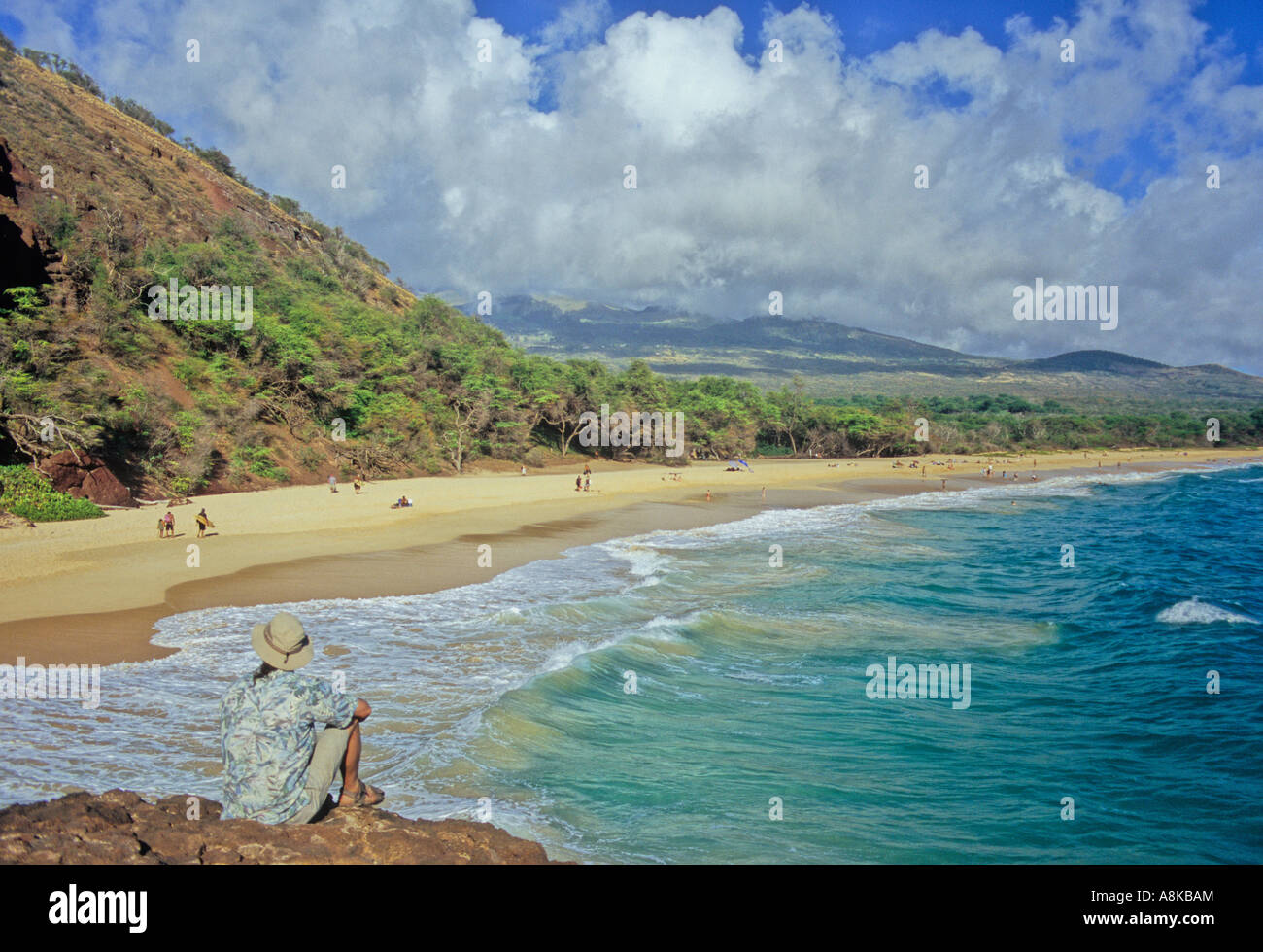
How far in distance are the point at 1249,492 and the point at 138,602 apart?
54.4 metres

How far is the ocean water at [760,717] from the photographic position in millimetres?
7000

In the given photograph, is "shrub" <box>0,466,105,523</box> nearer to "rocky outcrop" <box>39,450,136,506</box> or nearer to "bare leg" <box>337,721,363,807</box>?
"rocky outcrop" <box>39,450,136,506</box>

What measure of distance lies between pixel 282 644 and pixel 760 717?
6.61 m

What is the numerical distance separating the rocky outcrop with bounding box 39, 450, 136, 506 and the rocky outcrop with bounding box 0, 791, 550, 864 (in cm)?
1927

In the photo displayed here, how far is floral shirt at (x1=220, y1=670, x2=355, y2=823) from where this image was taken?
4.60 metres

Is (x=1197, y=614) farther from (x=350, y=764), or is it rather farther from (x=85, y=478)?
(x=85, y=478)

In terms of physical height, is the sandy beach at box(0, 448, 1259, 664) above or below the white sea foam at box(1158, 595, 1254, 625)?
above

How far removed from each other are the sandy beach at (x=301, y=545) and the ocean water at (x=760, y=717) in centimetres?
117

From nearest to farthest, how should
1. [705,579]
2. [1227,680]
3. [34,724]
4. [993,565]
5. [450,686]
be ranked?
[34,724], [450,686], [1227,680], [705,579], [993,565]

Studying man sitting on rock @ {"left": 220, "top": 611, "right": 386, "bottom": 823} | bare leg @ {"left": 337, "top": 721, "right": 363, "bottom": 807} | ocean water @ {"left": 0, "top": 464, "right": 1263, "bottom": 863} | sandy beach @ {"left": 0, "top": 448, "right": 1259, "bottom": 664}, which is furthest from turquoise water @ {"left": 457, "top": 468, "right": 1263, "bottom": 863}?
sandy beach @ {"left": 0, "top": 448, "right": 1259, "bottom": 664}
